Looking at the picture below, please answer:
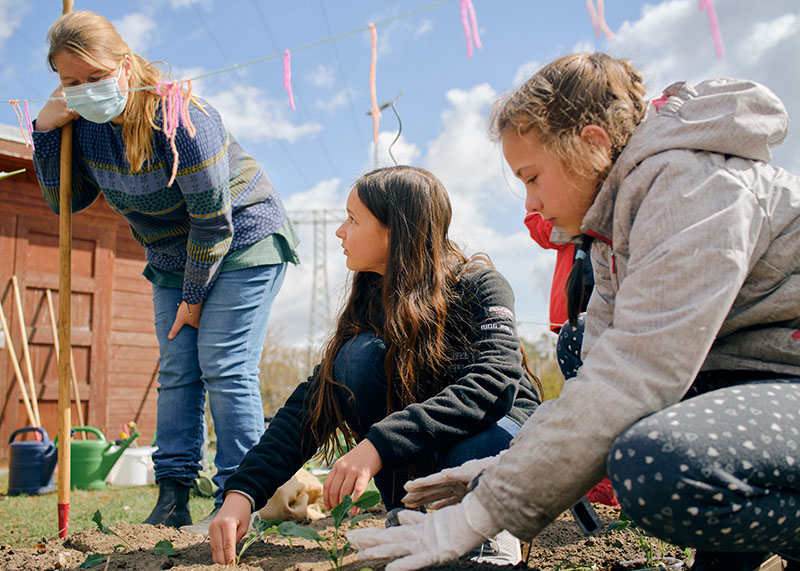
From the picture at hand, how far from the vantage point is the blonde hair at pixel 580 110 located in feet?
4.18

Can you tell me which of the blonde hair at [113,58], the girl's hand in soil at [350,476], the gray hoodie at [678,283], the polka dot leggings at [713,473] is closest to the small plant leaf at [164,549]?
the girl's hand in soil at [350,476]

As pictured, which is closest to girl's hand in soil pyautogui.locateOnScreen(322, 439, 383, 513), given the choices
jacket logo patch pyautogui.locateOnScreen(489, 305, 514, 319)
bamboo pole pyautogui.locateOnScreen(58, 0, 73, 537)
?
jacket logo patch pyautogui.locateOnScreen(489, 305, 514, 319)

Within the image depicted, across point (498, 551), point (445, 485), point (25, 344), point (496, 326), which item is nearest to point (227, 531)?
point (445, 485)

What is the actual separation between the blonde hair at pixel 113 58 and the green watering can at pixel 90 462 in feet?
9.58

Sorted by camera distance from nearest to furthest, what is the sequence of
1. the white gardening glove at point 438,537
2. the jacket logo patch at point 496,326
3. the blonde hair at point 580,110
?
1. the white gardening glove at point 438,537
2. the blonde hair at point 580,110
3. the jacket logo patch at point 496,326

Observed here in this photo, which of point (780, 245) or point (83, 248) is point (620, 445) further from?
point (83, 248)

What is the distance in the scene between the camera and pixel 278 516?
107 inches

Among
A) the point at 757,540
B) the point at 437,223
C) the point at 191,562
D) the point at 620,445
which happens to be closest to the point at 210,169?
the point at 437,223

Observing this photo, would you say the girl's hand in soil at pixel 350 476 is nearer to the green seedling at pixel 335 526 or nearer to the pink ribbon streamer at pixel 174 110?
the green seedling at pixel 335 526

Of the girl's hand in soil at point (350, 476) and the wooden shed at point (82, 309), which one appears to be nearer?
the girl's hand in soil at point (350, 476)

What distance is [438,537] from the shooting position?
1.17m

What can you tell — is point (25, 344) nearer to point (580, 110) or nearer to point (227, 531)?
point (227, 531)

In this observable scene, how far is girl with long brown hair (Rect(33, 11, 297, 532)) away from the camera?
2406 millimetres

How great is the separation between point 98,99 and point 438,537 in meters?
2.03
